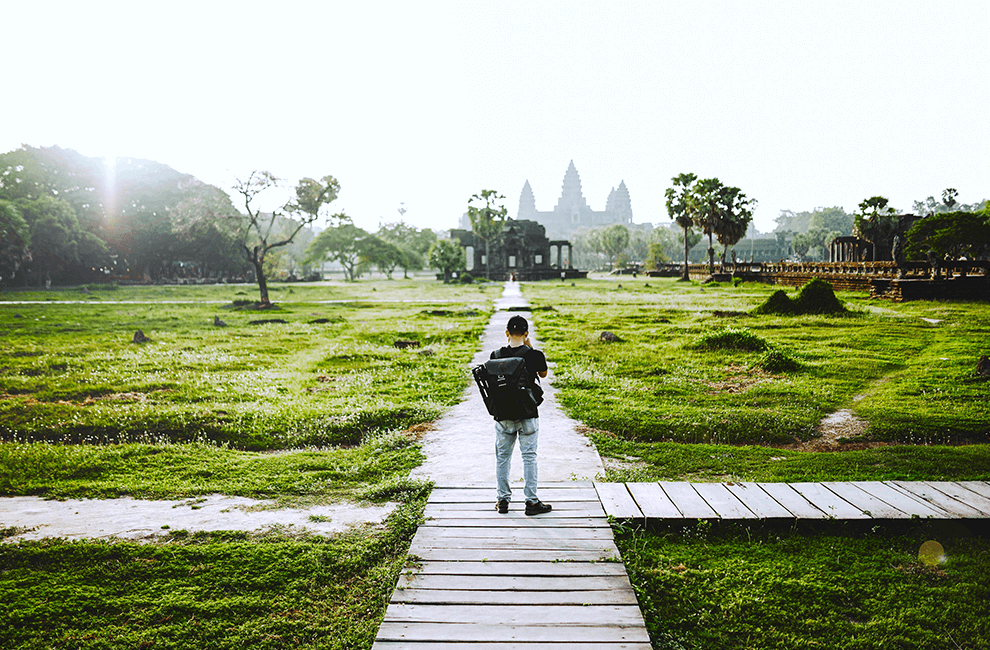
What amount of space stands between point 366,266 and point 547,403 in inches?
2730

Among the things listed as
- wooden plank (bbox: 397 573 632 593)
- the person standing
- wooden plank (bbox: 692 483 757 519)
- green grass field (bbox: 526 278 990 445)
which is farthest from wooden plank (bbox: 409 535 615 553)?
green grass field (bbox: 526 278 990 445)

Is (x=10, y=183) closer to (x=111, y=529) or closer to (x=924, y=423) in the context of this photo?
(x=111, y=529)

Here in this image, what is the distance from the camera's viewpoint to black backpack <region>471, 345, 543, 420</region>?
4.86m

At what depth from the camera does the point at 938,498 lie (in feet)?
17.0

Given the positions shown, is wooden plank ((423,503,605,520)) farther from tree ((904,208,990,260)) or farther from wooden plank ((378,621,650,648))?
tree ((904,208,990,260))

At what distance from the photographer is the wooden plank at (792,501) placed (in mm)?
4879

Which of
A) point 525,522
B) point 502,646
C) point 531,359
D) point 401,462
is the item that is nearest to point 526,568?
point 525,522

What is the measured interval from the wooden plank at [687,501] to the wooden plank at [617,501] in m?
0.37

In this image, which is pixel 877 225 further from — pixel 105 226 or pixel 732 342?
pixel 105 226

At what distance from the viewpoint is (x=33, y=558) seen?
4.62 metres

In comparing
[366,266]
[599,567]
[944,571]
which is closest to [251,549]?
[599,567]

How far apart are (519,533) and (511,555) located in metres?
0.34

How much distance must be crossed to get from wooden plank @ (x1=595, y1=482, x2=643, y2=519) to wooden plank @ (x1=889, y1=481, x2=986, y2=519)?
2.60m

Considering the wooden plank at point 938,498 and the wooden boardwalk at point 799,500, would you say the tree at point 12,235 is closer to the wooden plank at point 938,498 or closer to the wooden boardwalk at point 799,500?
the wooden boardwalk at point 799,500
